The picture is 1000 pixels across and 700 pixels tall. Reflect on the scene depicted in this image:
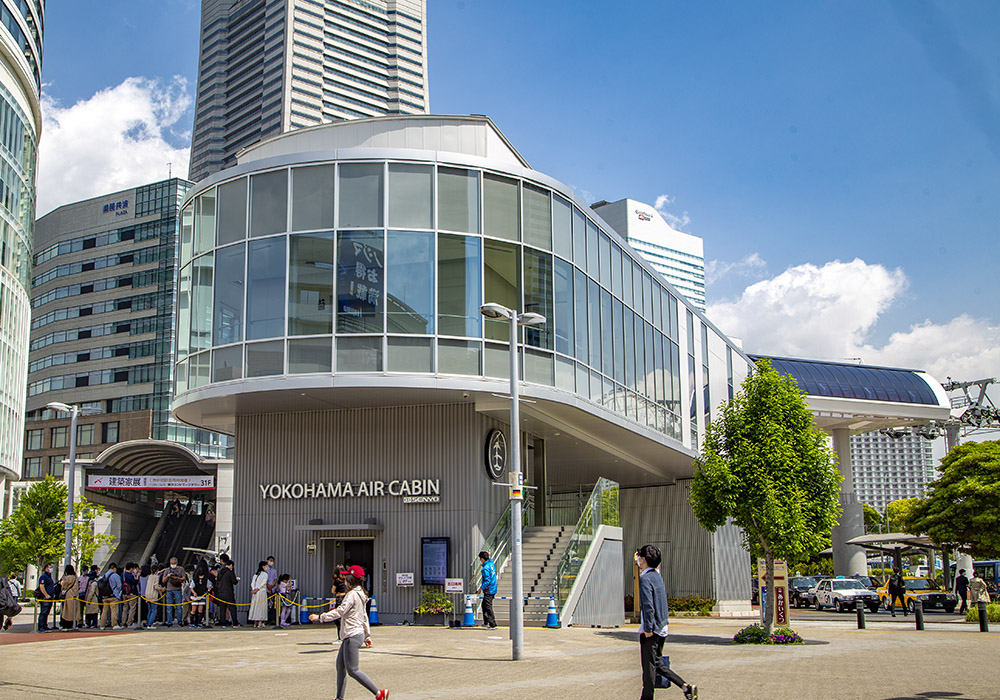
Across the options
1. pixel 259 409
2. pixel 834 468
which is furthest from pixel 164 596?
pixel 834 468

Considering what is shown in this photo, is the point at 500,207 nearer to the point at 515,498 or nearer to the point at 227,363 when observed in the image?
the point at 227,363

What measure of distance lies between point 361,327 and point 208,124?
15753cm

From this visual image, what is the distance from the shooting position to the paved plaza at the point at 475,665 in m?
12.5

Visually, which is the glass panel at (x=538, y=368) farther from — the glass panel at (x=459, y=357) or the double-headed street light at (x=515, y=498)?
the double-headed street light at (x=515, y=498)

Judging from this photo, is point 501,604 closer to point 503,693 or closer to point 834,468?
point 834,468

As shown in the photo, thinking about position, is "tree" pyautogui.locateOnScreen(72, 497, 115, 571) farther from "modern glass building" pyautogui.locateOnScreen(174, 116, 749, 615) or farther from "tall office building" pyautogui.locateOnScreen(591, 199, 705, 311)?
"tall office building" pyautogui.locateOnScreen(591, 199, 705, 311)

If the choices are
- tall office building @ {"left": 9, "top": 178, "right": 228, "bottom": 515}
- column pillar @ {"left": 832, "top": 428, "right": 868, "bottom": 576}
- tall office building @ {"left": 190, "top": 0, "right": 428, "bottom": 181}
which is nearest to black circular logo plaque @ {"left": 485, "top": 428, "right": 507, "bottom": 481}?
column pillar @ {"left": 832, "top": 428, "right": 868, "bottom": 576}

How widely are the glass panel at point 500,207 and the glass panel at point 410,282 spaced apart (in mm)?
1732

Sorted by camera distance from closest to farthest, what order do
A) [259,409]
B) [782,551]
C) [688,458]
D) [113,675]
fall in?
[113,675], [782,551], [259,409], [688,458]

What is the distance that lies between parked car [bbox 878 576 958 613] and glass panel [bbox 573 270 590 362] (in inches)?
794

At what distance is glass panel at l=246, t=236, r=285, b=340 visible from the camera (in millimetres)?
23578

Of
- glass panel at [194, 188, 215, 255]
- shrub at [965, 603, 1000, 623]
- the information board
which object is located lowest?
shrub at [965, 603, 1000, 623]

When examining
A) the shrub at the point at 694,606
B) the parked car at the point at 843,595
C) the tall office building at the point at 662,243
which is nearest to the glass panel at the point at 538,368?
the shrub at the point at 694,606

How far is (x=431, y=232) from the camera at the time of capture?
78.4 ft
